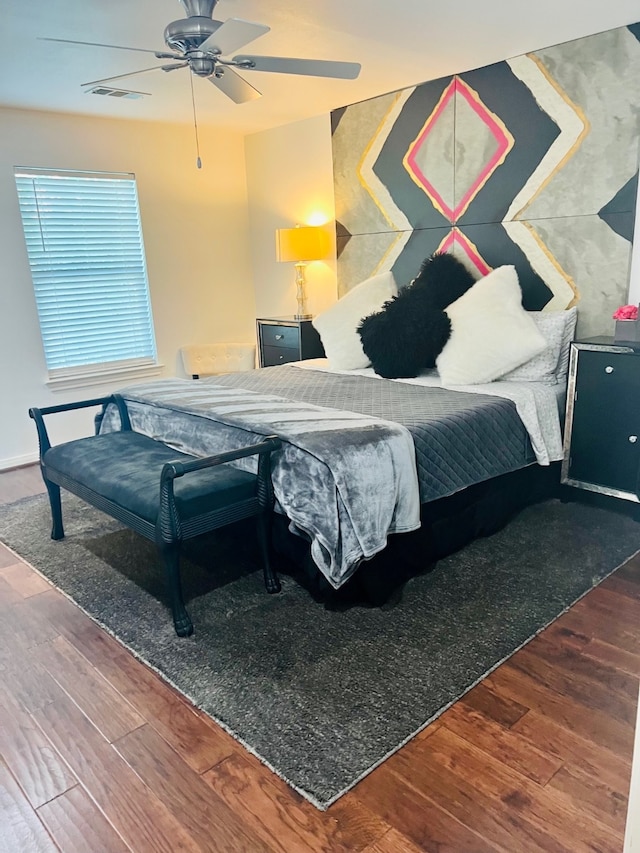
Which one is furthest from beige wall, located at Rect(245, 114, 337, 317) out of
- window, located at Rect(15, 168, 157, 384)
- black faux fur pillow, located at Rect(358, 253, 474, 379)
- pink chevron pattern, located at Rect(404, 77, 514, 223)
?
black faux fur pillow, located at Rect(358, 253, 474, 379)

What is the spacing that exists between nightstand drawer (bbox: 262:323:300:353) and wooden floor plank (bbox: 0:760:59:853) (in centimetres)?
361

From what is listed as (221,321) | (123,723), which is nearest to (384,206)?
(221,321)

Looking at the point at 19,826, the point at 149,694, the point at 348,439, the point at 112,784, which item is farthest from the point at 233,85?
the point at 19,826

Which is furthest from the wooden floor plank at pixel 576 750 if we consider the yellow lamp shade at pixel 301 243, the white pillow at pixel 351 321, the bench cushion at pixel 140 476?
the yellow lamp shade at pixel 301 243

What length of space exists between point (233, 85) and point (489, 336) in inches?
71.7

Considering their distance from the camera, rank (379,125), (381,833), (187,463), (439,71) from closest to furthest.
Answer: (381,833) < (187,463) < (439,71) < (379,125)

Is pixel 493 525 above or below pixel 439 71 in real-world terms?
below

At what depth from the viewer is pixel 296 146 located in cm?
507

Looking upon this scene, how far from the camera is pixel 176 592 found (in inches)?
91.4

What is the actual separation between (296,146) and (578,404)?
3263 millimetres

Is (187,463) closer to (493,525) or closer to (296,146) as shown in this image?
(493,525)

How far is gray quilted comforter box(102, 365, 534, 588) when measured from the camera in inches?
89.7

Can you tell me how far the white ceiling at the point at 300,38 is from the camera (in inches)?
105

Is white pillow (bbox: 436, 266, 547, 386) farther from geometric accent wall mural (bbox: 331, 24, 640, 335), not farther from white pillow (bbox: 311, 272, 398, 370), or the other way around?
white pillow (bbox: 311, 272, 398, 370)
